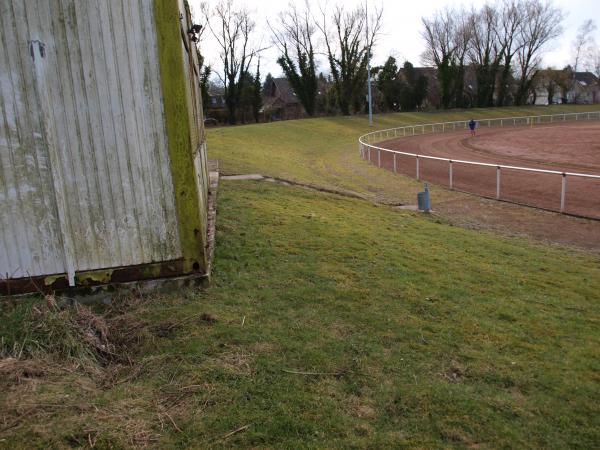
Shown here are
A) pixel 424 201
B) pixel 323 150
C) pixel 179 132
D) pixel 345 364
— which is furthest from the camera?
pixel 323 150

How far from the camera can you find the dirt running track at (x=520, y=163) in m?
15.2

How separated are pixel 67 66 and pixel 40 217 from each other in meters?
1.42

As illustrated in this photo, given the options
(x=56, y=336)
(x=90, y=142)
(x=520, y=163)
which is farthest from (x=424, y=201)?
(x=520, y=163)

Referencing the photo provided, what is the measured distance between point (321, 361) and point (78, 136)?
9.96 ft

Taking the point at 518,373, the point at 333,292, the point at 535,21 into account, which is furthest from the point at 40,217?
the point at 535,21

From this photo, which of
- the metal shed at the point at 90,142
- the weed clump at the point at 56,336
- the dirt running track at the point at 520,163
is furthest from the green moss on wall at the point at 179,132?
the dirt running track at the point at 520,163

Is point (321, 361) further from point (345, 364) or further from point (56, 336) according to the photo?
point (56, 336)

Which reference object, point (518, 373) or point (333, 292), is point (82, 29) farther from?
point (518, 373)

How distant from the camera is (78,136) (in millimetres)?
5031

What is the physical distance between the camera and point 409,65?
66.7 m

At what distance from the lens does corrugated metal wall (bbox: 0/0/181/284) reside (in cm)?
482

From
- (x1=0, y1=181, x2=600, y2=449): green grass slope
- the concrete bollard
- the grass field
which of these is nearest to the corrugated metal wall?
the grass field

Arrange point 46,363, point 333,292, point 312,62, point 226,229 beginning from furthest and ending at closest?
point 312,62
point 226,229
point 333,292
point 46,363

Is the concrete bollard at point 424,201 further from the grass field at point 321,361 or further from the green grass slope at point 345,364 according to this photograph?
the grass field at point 321,361
